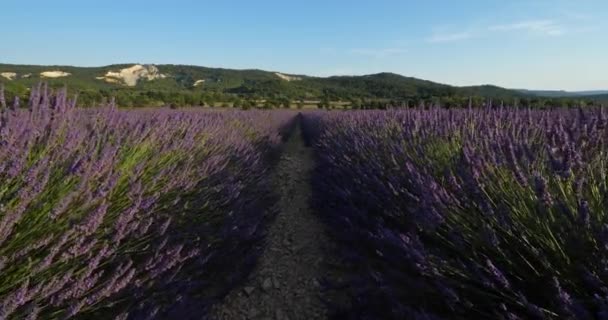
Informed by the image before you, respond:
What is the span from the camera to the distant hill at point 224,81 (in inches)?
2827

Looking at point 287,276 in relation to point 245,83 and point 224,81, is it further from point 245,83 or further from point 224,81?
point 224,81

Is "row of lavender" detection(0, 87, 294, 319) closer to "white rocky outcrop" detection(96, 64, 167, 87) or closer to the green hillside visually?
the green hillside

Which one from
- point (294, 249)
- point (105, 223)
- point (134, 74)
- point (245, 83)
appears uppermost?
point (134, 74)

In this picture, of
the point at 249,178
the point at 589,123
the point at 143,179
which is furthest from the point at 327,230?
the point at 589,123

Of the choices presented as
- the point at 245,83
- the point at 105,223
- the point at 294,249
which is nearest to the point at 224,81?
the point at 245,83

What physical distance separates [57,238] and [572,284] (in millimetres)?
1648

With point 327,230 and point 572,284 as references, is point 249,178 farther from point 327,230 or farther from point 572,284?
point 572,284

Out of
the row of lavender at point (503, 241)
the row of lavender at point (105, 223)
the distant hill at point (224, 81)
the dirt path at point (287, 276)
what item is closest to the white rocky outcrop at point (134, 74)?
the distant hill at point (224, 81)

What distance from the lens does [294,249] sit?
13.5 ft

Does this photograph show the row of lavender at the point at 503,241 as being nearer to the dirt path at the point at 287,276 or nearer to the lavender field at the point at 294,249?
the lavender field at the point at 294,249

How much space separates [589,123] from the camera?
8.16 ft

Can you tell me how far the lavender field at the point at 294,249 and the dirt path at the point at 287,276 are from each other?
0.02 metres

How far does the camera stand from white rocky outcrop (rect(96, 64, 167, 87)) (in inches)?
3435

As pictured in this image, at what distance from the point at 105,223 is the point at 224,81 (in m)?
91.8
